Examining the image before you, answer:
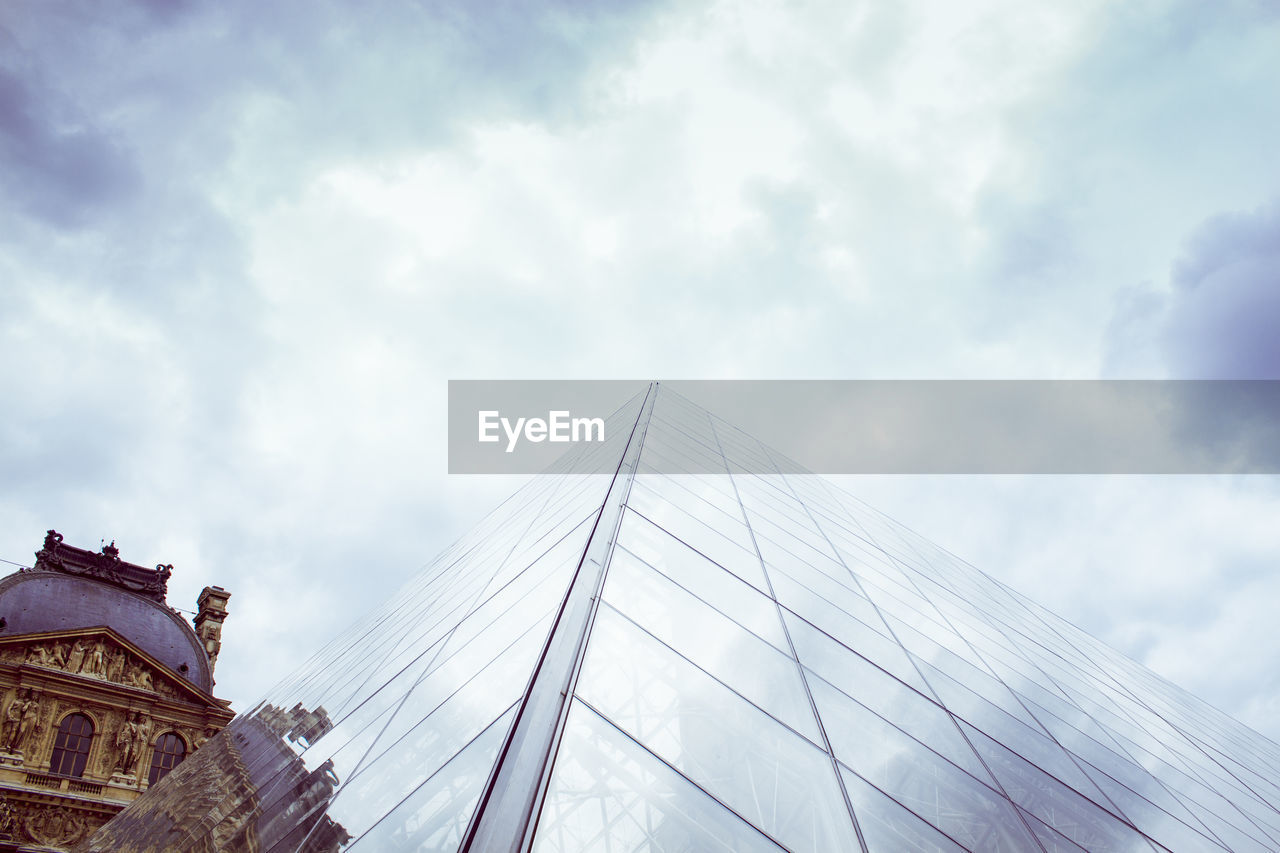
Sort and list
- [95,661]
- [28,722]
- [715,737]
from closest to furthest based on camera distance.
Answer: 1. [715,737]
2. [28,722]
3. [95,661]

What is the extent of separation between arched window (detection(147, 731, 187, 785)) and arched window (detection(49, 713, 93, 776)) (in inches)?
142

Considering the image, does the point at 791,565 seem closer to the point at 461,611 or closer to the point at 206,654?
the point at 461,611

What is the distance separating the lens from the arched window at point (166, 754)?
139 feet

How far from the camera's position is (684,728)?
4410mm

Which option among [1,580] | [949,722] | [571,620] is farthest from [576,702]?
[1,580]

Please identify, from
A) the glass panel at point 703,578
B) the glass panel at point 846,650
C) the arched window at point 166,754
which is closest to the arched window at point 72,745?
the arched window at point 166,754

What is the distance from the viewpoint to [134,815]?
10820 mm

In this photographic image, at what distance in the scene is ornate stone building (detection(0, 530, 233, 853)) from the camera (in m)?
36.6

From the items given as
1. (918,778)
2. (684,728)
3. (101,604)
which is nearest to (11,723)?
(101,604)

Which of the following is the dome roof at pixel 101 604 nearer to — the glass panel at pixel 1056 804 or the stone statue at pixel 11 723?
the stone statue at pixel 11 723

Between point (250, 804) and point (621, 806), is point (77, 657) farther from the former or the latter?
point (621, 806)

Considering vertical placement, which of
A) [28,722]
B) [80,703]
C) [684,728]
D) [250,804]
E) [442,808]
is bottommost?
[250,804]

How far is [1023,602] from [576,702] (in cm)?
2380

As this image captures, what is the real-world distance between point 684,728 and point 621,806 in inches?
36.9
